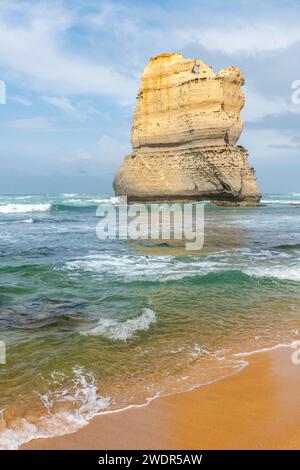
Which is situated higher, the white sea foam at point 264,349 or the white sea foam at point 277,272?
the white sea foam at point 277,272

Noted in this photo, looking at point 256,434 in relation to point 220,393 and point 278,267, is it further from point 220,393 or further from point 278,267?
point 278,267

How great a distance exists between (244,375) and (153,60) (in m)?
47.4

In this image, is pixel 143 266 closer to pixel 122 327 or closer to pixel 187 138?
pixel 122 327

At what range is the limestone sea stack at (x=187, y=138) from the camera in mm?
42281

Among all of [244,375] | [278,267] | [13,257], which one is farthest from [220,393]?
[13,257]

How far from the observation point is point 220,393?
14.6 ft

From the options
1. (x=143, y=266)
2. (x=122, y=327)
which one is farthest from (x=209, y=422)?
(x=143, y=266)

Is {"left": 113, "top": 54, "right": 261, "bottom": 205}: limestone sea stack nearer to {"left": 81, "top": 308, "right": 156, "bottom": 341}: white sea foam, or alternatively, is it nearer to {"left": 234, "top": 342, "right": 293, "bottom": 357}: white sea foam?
{"left": 81, "top": 308, "right": 156, "bottom": 341}: white sea foam

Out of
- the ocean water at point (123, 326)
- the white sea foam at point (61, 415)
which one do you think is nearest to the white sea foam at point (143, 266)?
the ocean water at point (123, 326)

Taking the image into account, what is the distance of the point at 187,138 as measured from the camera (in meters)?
44.1

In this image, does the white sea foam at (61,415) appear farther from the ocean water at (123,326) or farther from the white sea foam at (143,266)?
the white sea foam at (143,266)

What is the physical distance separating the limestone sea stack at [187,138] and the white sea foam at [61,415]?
38.8 meters

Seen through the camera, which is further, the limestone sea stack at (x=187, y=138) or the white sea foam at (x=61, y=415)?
the limestone sea stack at (x=187, y=138)

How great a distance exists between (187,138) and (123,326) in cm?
3955
